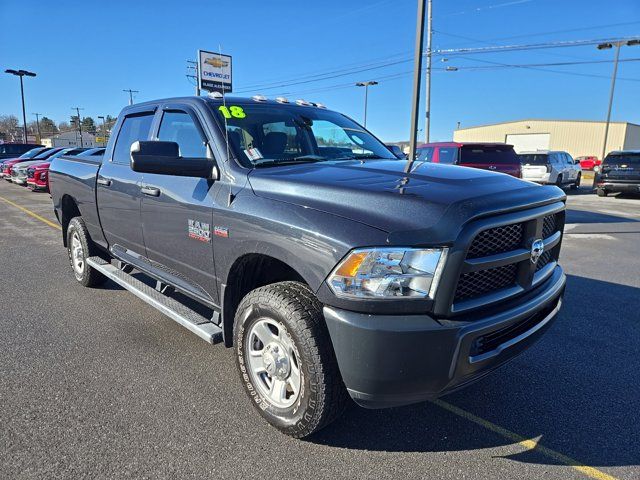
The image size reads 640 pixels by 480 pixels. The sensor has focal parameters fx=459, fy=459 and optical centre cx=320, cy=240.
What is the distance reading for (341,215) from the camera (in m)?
2.20

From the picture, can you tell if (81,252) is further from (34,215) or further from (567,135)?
(567,135)

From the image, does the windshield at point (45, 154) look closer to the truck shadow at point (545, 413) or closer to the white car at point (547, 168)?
the white car at point (547, 168)

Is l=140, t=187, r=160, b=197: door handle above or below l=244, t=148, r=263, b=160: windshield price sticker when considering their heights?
below

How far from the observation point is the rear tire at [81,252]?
504 centimetres

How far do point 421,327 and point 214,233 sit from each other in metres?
1.47

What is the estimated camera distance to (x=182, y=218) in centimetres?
318

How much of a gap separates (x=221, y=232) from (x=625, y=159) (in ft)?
59.0

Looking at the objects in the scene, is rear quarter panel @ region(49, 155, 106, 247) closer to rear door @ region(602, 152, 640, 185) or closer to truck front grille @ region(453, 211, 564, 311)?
truck front grille @ region(453, 211, 564, 311)

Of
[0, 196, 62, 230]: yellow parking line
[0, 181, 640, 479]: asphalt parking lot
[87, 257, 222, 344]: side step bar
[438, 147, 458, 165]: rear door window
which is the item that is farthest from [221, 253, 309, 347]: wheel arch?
[438, 147, 458, 165]: rear door window

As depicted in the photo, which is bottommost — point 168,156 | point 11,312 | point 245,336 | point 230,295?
point 11,312

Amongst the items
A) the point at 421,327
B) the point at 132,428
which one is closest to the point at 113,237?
the point at 132,428

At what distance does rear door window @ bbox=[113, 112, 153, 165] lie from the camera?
4.03 m

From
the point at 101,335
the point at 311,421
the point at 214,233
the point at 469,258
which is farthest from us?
the point at 101,335

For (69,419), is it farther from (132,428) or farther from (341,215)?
(341,215)
